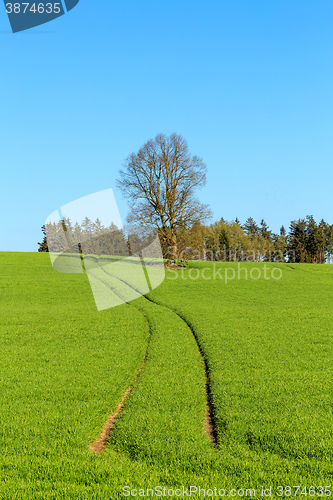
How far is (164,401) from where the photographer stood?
911 centimetres

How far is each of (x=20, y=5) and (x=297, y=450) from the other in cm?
1871

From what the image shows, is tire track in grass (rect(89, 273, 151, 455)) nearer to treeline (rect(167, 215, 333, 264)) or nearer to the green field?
the green field

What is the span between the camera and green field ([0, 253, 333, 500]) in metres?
6.02

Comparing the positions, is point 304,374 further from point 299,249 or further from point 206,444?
point 299,249

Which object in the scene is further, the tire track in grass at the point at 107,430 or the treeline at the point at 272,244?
the treeline at the point at 272,244

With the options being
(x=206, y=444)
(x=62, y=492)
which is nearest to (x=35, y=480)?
(x=62, y=492)

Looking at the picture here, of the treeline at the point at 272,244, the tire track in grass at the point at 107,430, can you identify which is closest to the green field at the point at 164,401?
the tire track in grass at the point at 107,430

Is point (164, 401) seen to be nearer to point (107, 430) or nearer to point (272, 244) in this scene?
point (107, 430)

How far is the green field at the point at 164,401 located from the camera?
6.02 m

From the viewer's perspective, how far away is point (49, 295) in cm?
3016

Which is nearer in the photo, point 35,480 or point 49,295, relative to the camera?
point 35,480

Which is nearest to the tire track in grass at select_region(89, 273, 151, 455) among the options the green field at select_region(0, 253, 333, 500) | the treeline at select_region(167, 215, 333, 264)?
the green field at select_region(0, 253, 333, 500)

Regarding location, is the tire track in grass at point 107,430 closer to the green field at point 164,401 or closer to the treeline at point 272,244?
the green field at point 164,401

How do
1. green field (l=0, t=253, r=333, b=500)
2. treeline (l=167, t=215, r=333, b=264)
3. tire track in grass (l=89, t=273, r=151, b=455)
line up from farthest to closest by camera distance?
treeline (l=167, t=215, r=333, b=264) → tire track in grass (l=89, t=273, r=151, b=455) → green field (l=0, t=253, r=333, b=500)
